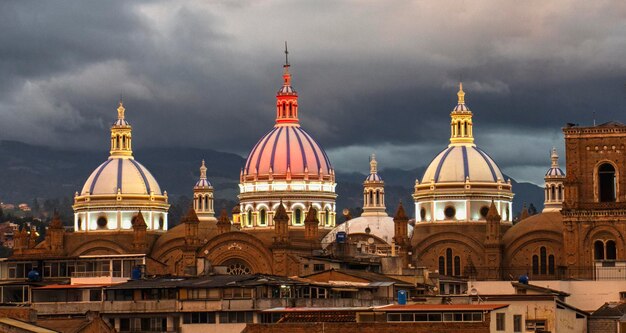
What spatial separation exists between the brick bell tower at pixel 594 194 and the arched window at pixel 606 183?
75 mm

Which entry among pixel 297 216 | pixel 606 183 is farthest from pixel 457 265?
pixel 297 216

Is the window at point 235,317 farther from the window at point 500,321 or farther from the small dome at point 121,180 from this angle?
the small dome at point 121,180

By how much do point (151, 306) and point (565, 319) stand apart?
21935 millimetres

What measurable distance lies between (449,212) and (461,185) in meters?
2.52

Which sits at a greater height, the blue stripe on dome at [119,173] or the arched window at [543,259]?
the blue stripe on dome at [119,173]

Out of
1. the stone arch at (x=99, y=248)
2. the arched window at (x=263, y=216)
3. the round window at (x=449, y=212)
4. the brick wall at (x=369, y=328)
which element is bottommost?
the brick wall at (x=369, y=328)

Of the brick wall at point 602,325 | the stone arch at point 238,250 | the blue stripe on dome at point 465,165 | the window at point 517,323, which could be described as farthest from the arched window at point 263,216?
the window at point 517,323

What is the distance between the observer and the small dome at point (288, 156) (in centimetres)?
18400

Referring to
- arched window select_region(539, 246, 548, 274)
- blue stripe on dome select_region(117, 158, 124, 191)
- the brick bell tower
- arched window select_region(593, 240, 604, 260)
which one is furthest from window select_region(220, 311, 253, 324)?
blue stripe on dome select_region(117, 158, 124, 191)

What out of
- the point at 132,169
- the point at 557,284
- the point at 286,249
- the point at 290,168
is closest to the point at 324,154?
the point at 290,168

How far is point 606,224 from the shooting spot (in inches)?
5891

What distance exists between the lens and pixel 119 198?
183375 mm

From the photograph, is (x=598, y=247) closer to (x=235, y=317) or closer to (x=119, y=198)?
(x=119, y=198)

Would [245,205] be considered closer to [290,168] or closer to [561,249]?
[290,168]
